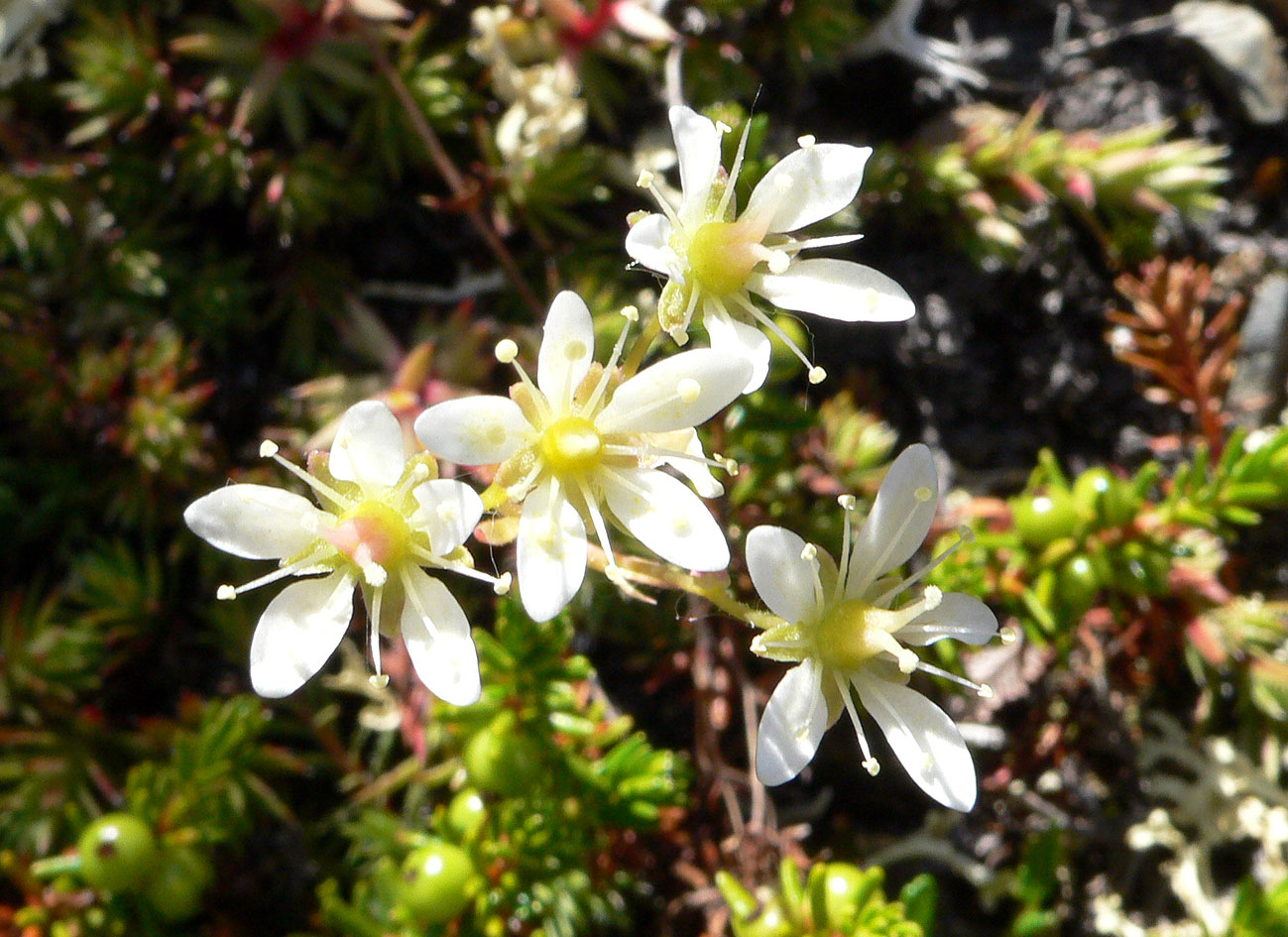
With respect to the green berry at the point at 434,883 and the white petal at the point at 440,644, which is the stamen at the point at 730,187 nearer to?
the white petal at the point at 440,644

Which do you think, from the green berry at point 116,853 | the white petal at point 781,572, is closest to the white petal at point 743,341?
the white petal at point 781,572

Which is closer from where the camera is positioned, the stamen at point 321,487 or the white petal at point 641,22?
the stamen at point 321,487

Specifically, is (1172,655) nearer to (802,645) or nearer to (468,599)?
(802,645)

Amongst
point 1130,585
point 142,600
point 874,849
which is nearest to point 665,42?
point 1130,585

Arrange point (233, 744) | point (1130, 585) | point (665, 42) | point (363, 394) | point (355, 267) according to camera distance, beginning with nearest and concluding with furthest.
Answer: point (1130, 585)
point (233, 744)
point (363, 394)
point (665, 42)
point (355, 267)

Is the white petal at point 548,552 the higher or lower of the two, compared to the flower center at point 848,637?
higher

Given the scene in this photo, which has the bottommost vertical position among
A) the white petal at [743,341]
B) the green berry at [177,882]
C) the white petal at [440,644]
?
the green berry at [177,882]
